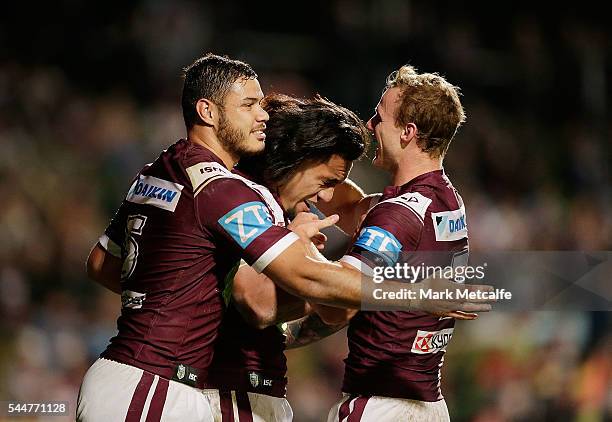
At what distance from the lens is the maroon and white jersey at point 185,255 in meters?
3.89

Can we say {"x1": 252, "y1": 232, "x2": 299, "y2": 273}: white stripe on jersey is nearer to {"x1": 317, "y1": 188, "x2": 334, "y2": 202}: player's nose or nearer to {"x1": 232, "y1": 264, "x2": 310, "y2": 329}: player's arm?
{"x1": 232, "y1": 264, "x2": 310, "y2": 329}: player's arm

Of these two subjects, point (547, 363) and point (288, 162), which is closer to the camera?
point (288, 162)

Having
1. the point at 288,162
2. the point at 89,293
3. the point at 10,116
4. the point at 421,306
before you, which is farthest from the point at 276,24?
the point at 421,306

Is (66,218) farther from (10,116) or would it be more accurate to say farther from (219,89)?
(219,89)

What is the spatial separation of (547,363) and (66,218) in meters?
4.38

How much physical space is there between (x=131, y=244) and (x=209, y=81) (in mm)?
789

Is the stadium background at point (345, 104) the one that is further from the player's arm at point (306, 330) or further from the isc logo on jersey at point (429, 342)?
the isc logo on jersey at point (429, 342)

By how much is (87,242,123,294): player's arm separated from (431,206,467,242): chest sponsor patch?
4.76ft

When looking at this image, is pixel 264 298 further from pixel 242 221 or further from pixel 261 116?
pixel 261 116

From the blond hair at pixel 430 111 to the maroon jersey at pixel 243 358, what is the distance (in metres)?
0.74

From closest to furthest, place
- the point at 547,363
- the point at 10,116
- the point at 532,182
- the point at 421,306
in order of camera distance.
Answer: the point at 421,306 < the point at 547,363 < the point at 10,116 < the point at 532,182

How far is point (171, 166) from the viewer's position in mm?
4090

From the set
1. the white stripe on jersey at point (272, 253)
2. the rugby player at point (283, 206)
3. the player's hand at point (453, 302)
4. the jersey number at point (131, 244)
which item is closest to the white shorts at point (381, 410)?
the rugby player at point (283, 206)

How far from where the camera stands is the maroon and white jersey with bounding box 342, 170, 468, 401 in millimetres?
4203
